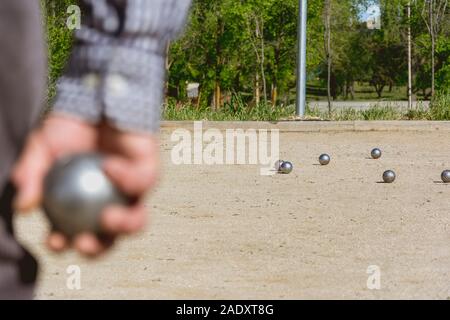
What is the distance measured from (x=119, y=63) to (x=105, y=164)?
0.16 meters

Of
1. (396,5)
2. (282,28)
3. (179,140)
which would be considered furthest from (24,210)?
(396,5)

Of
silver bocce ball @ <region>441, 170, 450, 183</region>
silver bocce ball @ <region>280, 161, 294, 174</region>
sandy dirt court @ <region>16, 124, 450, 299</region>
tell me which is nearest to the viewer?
sandy dirt court @ <region>16, 124, 450, 299</region>

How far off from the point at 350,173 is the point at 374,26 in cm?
3014

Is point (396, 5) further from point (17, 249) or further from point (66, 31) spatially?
point (17, 249)

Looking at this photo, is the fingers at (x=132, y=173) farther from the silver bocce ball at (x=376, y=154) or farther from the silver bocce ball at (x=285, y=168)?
the silver bocce ball at (x=376, y=154)

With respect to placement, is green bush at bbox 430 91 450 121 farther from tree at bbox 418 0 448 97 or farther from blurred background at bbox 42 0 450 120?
tree at bbox 418 0 448 97

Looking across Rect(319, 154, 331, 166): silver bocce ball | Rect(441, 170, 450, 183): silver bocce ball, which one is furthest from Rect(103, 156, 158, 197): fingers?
Rect(319, 154, 331, 166): silver bocce ball

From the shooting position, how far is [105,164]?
1316mm

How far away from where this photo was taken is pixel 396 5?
1314 inches

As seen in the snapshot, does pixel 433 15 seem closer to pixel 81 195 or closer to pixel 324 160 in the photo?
pixel 324 160

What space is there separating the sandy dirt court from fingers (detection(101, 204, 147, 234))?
4.33 metres

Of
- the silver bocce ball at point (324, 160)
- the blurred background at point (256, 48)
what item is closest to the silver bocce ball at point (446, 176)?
the silver bocce ball at point (324, 160)

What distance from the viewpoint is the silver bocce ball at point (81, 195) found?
1301 mm

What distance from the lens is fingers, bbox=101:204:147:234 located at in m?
1.29
